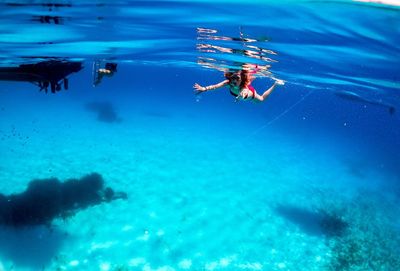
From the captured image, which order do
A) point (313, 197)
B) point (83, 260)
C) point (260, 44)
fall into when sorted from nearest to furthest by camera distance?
point (260, 44) → point (83, 260) → point (313, 197)

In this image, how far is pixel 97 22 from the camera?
11078 millimetres

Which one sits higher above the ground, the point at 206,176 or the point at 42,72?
the point at 42,72

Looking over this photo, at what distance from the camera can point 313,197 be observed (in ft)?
77.3

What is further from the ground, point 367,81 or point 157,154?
point 367,81

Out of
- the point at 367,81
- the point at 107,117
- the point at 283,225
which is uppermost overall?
the point at 367,81

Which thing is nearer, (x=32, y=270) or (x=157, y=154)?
(x=32, y=270)

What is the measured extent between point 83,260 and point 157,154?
52.6ft

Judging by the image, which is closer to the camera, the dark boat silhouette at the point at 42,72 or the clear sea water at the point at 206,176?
the clear sea water at the point at 206,176

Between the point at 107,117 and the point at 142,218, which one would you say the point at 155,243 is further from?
the point at 107,117

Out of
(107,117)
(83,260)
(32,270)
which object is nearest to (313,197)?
→ (83,260)

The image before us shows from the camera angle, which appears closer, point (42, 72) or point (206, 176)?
point (42, 72)

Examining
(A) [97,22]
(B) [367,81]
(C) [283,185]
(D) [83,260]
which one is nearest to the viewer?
(A) [97,22]

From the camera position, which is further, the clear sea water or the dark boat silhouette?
the dark boat silhouette

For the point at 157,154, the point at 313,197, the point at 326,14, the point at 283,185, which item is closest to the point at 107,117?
the point at 157,154
